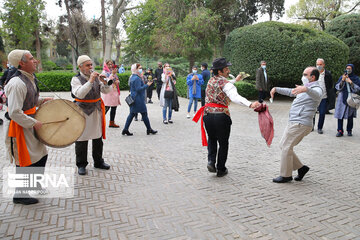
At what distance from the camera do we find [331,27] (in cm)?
1936

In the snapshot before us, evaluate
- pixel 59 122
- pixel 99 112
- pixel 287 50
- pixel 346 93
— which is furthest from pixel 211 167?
pixel 287 50

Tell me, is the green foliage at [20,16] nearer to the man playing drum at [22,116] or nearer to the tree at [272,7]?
the tree at [272,7]

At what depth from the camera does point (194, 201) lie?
162 inches

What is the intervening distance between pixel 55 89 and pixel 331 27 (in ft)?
61.0

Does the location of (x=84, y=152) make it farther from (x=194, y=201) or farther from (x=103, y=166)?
(x=194, y=201)

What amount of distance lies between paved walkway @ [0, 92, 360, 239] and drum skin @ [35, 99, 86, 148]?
2.88 ft

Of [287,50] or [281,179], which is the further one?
[287,50]

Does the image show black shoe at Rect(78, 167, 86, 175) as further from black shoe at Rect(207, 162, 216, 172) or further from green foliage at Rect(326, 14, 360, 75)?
green foliage at Rect(326, 14, 360, 75)

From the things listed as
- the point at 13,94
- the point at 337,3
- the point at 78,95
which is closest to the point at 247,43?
the point at 78,95

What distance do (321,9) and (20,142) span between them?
29.5 meters

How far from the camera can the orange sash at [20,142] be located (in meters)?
3.65

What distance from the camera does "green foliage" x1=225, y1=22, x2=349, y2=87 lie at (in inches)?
590

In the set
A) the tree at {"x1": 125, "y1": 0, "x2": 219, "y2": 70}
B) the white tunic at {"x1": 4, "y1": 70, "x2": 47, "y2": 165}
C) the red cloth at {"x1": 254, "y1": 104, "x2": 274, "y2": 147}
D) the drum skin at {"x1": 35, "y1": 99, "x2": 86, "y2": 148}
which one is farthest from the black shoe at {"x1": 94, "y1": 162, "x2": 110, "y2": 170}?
the tree at {"x1": 125, "y1": 0, "x2": 219, "y2": 70}

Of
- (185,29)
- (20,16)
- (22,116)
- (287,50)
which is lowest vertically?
(22,116)
